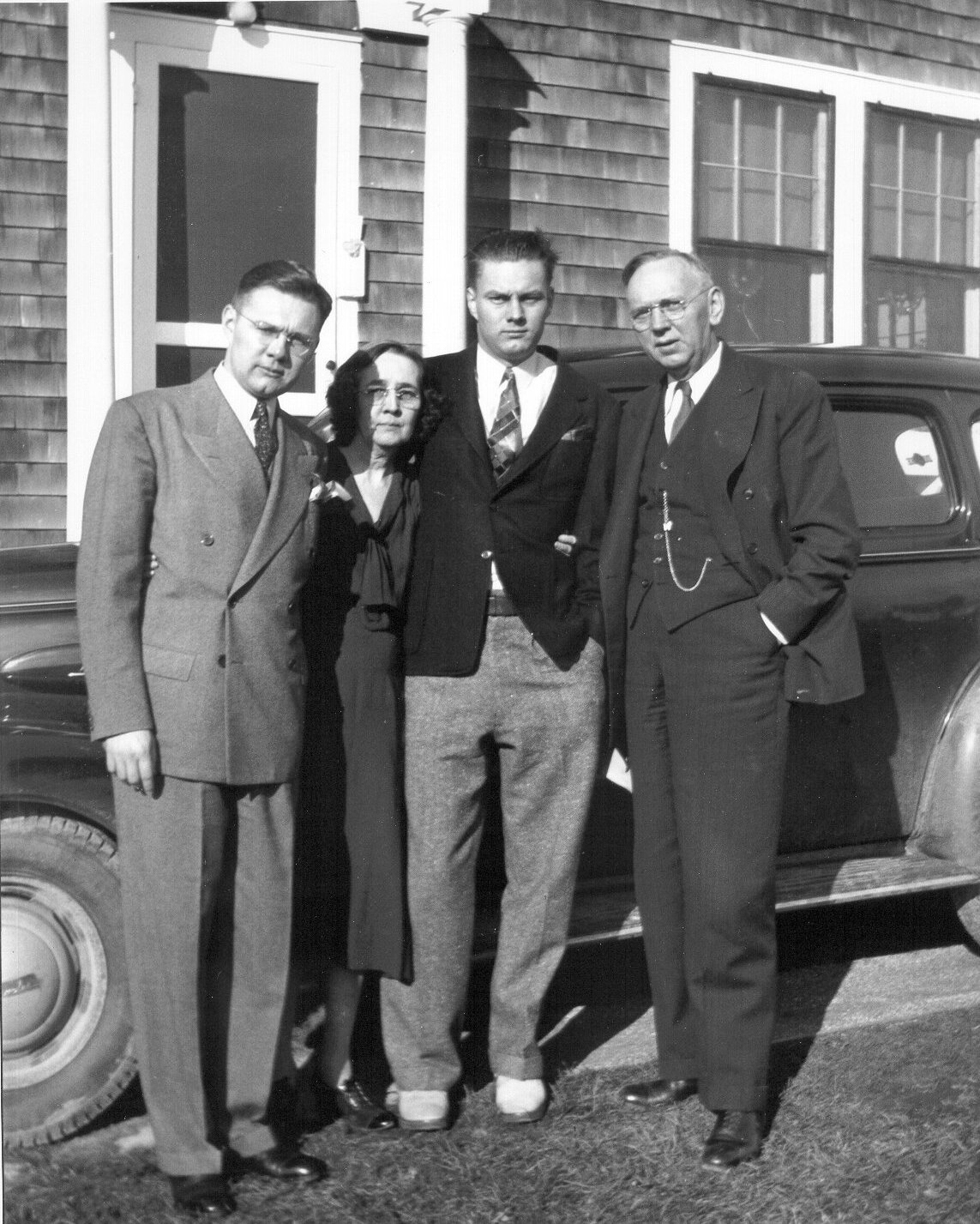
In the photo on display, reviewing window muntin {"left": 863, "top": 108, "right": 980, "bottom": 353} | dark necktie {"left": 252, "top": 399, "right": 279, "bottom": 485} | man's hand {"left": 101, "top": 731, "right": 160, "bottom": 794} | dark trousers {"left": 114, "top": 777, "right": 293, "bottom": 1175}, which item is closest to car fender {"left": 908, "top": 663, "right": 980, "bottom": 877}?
dark trousers {"left": 114, "top": 777, "right": 293, "bottom": 1175}

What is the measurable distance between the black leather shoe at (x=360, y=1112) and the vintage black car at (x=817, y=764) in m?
0.44

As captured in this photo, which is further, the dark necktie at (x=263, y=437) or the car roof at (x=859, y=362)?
the car roof at (x=859, y=362)

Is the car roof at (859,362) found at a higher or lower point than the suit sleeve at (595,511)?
higher

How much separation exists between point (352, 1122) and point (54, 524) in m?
3.21

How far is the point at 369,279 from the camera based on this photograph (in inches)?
269

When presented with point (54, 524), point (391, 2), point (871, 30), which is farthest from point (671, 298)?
point (871, 30)

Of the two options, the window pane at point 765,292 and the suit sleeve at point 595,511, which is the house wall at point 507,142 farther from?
the suit sleeve at point 595,511

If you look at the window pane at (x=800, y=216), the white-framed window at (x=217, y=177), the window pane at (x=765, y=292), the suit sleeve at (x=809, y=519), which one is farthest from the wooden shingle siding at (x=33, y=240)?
the window pane at (x=800, y=216)

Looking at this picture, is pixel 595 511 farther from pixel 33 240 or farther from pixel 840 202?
pixel 840 202

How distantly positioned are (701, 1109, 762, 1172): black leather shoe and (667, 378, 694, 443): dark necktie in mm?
1530

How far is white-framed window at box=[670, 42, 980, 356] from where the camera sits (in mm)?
7957

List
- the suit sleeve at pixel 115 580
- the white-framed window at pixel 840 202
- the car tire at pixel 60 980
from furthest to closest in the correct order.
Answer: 1. the white-framed window at pixel 840 202
2. the car tire at pixel 60 980
3. the suit sleeve at pixel 115 580

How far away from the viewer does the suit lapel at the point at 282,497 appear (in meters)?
2.77

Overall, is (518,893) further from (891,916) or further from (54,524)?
(54,524)
